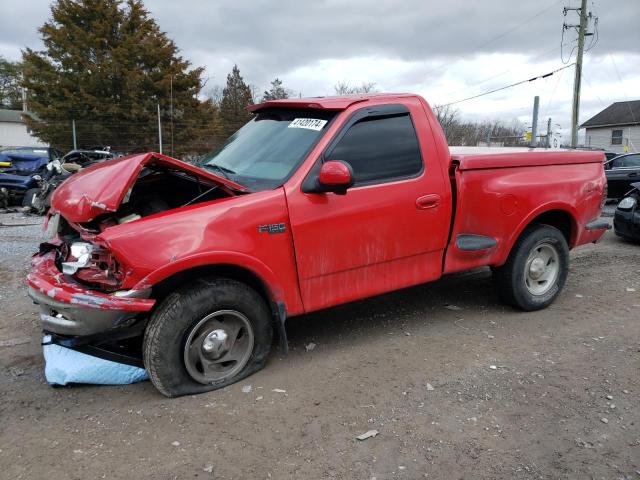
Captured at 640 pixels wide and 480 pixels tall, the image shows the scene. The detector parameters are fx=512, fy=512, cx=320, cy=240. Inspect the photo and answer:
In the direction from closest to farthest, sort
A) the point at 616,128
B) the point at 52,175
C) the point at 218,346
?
the point at 218,346, the point at 52,175, the point at 616,128

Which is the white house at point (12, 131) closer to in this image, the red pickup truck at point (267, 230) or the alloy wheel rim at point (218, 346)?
the red pickup truck at point (267, 230)

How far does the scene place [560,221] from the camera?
17.1 ft

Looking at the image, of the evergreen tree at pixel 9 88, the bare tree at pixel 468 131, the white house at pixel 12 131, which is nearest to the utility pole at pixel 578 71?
the bare tree at pixel 468 131

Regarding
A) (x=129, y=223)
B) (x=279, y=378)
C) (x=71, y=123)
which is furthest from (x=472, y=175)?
(x=71, y=123)

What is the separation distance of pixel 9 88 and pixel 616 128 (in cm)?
6304

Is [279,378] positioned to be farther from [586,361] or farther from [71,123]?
[71,123]

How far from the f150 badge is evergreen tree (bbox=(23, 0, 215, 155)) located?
75.1 feet

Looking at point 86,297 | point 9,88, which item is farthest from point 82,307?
point 9,88

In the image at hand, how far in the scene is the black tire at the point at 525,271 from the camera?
4.83 m

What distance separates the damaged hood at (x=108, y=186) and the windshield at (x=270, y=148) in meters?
0.29

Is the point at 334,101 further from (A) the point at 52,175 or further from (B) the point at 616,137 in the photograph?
(B) the point at 616,137

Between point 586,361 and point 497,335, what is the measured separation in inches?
29.2

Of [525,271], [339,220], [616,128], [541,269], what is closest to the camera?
[339,220]

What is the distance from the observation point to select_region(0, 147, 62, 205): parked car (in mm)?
13086
